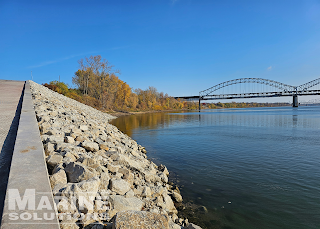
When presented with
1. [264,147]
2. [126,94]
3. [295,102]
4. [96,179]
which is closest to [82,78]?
[126,94]

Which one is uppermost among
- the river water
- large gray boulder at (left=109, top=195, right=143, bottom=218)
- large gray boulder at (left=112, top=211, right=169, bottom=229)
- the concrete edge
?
the concrete edge

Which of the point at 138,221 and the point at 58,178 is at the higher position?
the point at 58,178

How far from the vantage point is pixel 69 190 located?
2.75 meters

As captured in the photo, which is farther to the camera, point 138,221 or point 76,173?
point 76,173

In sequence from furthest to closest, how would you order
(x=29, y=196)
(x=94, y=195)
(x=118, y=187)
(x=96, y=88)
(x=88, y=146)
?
(x=96, y=88) < (x=88, y=146) < (x=118, y=187) < (x=94, y=195) < (x=29, y=196)

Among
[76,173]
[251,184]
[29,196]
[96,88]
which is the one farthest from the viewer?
[96,88]

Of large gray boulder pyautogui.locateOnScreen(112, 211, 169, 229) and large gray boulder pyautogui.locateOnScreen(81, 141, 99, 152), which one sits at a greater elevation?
large gray boulder pyautogui.locateOnScreen(81, 141, 99, 152)

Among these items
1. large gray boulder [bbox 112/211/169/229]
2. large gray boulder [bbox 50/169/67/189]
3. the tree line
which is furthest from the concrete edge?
the tree line

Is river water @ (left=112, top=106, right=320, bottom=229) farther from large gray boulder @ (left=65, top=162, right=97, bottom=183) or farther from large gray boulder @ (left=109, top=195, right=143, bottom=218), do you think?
large gray boulder @ (left=65, top=162, right=97, bottom=183)

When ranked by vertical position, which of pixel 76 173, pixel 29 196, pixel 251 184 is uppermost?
pixel 29 196

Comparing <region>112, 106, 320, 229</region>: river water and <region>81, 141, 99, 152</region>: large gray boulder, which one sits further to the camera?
<region>81, 141, 99, 152</region>: large gray boulder

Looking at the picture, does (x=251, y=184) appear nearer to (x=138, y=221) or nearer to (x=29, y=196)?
(x=138, y=221)

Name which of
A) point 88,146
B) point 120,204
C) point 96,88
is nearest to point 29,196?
point 120,204

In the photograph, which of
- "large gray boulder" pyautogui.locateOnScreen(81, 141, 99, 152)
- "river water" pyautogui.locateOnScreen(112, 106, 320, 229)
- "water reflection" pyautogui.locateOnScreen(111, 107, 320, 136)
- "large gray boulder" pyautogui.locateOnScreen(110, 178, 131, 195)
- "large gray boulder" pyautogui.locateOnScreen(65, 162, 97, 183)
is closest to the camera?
"large gray boulder" pyautogui.locateOnScreen(65, 162, 97, 183)
